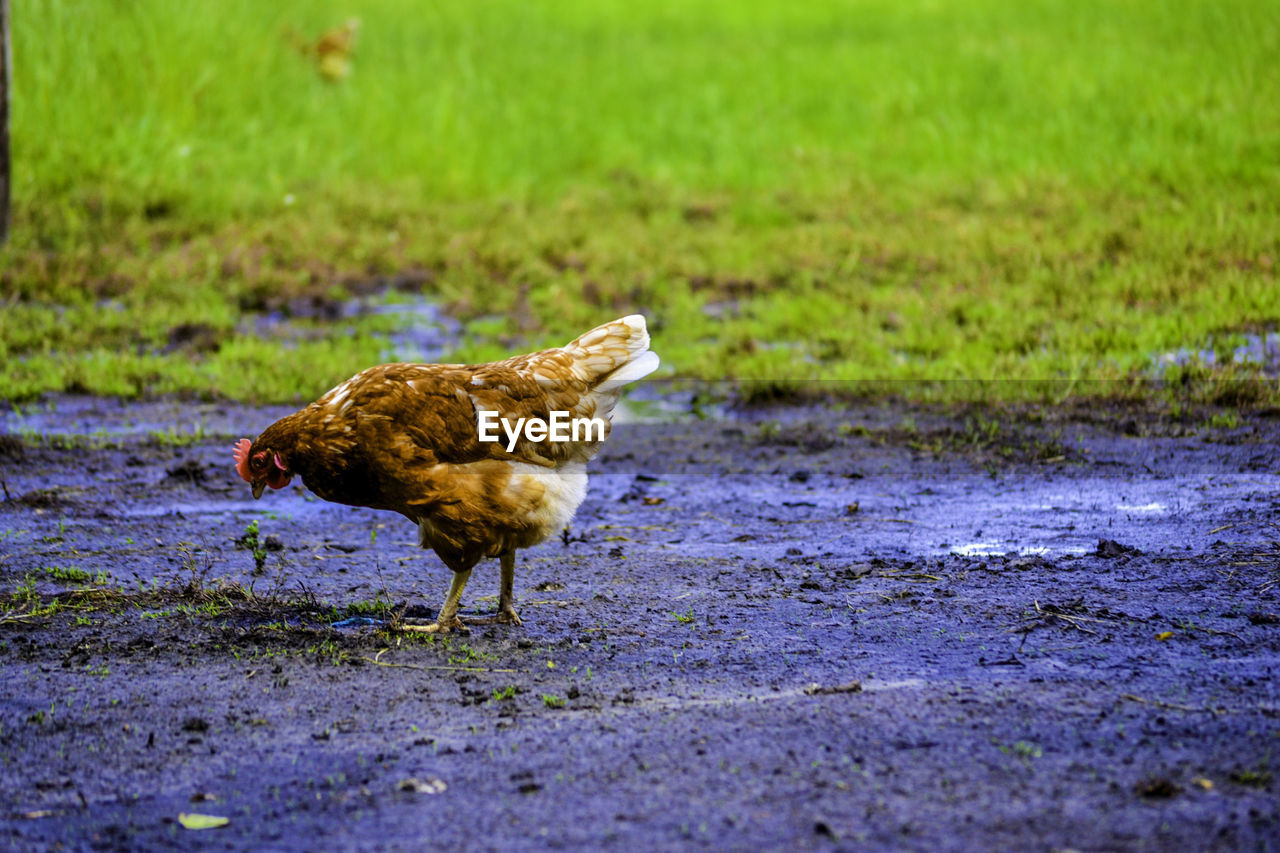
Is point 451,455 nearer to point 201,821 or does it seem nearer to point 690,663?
point 690,663

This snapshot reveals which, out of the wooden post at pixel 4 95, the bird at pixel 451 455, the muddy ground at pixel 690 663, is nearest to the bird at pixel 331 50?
the wooden post at pixel 4 95

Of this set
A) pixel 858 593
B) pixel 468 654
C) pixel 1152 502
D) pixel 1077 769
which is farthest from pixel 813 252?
pixel 1077 769

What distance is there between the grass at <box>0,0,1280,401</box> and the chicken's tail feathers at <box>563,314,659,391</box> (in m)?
4.02

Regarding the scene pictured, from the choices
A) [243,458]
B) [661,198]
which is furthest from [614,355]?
[661,198]

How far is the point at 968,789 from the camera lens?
11.1 ft

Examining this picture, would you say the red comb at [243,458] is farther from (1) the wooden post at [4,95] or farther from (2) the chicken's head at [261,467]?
(1) the wooden post at [4,95]

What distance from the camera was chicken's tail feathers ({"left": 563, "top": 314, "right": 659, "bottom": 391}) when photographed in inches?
206

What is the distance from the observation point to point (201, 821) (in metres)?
3.36

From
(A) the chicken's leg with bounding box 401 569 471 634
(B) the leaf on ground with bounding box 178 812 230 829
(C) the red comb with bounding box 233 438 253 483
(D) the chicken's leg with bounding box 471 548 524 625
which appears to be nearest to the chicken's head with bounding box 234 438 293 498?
(C) the red comb with bounding box 233 438 253 483

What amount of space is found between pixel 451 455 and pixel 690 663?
121 centimetres

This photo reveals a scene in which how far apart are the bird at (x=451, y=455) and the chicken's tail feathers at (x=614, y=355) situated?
14cm

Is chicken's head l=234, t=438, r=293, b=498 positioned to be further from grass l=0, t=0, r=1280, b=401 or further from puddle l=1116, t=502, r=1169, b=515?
grass l=0, t=0, r=1280, b=401

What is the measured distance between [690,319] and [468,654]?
6727 mm

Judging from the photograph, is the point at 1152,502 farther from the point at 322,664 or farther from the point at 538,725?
the point at 322,664
